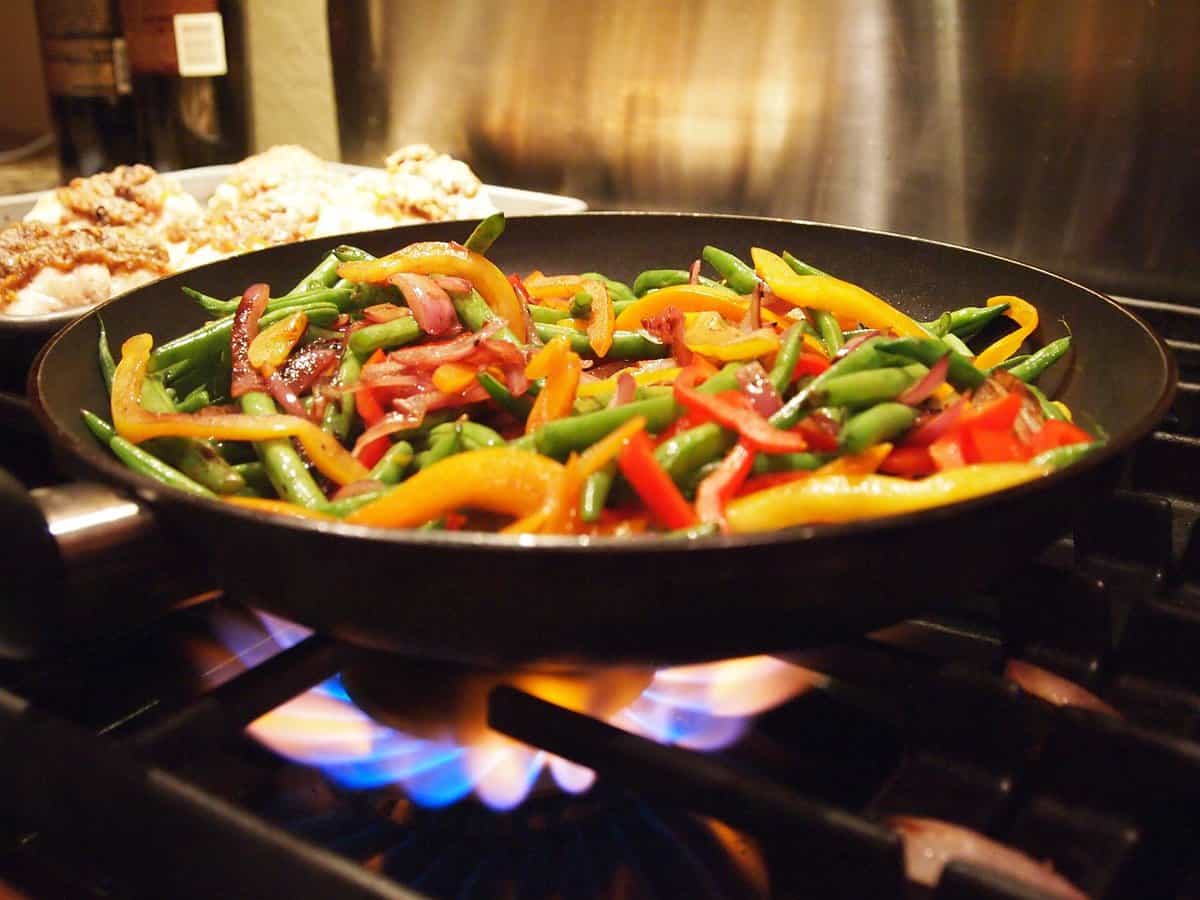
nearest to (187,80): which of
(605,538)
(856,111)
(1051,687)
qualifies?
(856,111)

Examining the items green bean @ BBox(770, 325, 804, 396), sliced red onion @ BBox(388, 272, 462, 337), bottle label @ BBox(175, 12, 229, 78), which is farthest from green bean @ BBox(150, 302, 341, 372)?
bottle label @ BBox(175, 12, 229, 78)

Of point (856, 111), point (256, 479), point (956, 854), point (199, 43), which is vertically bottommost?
point (956, 854)

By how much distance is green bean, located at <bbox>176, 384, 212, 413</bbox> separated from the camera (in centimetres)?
116

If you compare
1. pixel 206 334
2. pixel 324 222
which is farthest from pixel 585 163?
pixel 206 334

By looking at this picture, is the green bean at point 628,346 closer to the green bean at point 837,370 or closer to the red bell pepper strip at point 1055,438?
the green bean at point 837,370

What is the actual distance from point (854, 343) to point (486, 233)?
48cm

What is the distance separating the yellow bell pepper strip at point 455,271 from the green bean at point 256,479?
0.95ft

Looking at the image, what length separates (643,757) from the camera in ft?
2.59

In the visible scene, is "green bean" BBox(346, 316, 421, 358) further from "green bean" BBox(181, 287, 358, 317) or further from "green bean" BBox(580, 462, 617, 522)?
"green bean" BBox(580, 462, 617, 522)

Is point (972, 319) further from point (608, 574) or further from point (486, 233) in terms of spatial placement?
point (608, 574)

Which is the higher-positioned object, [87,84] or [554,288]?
[87,84]

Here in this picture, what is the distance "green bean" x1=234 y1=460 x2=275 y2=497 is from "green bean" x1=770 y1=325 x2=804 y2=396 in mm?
516

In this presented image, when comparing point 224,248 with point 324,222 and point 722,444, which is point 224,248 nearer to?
point 324,222

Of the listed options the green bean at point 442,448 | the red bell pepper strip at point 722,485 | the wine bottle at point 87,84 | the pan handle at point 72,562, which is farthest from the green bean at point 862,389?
the wine bottle at point 87,84
